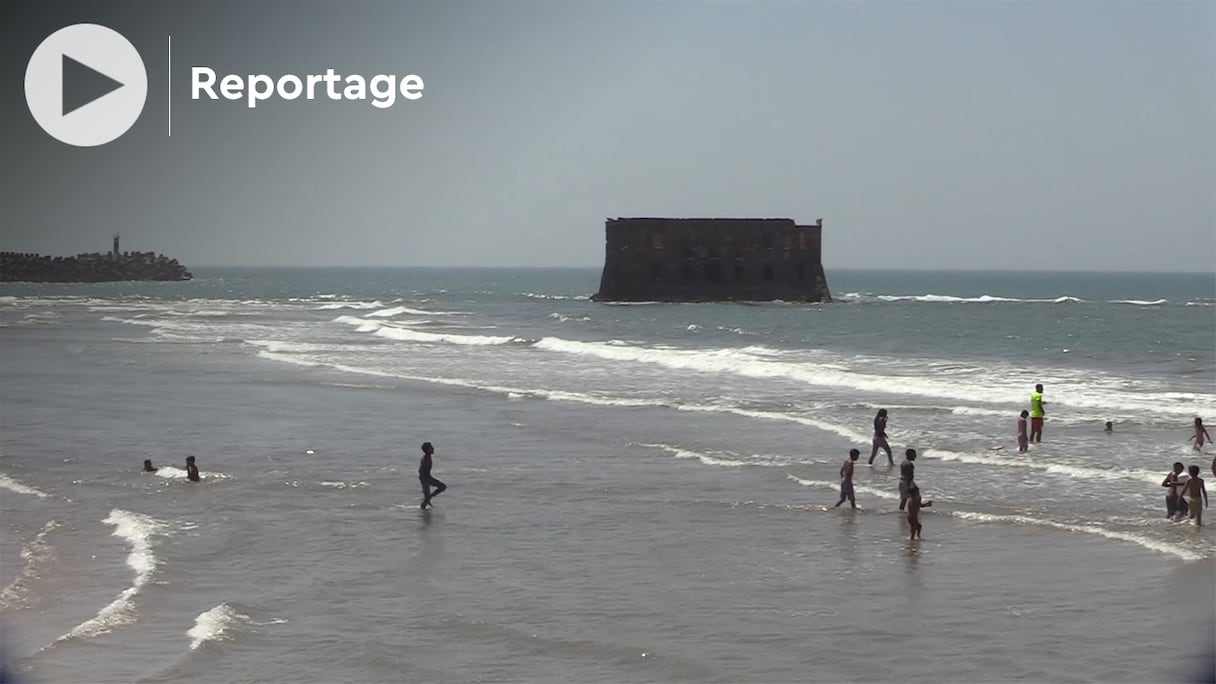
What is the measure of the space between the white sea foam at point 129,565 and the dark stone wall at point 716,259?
7468 centimetres

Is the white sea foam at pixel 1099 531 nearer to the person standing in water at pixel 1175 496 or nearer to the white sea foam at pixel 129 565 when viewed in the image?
the person standing in water at pixel 1175 496

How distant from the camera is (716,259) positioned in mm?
91875

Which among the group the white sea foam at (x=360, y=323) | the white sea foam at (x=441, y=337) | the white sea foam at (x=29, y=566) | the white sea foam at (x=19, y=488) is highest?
the white sea foam at (x=360, y=323)

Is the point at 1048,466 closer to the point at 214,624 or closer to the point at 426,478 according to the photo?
the point at 426,478

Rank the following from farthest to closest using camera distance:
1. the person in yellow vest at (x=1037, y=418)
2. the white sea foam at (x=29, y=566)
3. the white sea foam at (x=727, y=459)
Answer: the person in yellow vest at (x=1037, y=418) → the white sea foam at (x=727, y=459) → the white sea foam at (x=29, y=566)

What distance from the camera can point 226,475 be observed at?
818 inches

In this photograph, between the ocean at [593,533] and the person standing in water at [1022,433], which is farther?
the person standing in water at [1022,433]

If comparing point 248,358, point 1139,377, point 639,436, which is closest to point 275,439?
point 639,436

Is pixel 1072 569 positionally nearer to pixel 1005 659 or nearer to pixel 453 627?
pixel 1005 659

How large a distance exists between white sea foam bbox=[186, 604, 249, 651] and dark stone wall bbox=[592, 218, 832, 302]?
258 ft

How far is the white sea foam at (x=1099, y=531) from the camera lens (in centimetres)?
1505

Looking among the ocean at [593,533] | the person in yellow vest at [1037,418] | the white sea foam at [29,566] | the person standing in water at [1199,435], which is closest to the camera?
the ocean at [593,533]

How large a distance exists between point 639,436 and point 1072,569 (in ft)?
38.2

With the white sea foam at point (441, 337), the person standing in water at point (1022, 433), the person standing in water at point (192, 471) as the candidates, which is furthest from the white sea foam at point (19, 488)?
the white sea foam at point (441, 337)
